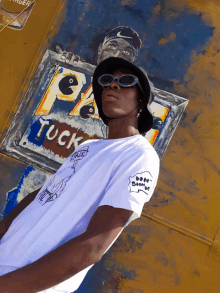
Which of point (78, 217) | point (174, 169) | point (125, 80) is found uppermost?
point (125, 80)

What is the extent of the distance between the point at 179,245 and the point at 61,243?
5.97 feet

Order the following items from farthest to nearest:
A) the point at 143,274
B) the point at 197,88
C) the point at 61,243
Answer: the point at 197,88 < the point at 143,274 < the point at 61,243

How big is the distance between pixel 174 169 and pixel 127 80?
146cm

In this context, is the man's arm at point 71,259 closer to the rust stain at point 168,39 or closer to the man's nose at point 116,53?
the man's nose at point 116,53

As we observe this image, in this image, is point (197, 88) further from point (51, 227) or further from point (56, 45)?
point (51, 227)

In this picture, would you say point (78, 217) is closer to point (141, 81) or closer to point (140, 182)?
point (140, 182)

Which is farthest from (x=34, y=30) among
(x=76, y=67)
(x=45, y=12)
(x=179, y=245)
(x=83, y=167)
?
(x=179, y=245)

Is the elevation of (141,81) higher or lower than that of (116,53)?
lower

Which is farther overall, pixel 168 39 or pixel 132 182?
pixel 168 39

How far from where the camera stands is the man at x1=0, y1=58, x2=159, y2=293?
3.35 ft

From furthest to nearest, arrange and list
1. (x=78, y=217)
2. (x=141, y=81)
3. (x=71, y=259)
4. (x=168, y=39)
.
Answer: (x=168, y=39) → (x=141, y=81) → (x=78, y=217) → (x=71, y=259)

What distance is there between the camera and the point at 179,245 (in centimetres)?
259

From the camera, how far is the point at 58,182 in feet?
4.27

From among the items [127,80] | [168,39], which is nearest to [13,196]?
[127,80]
